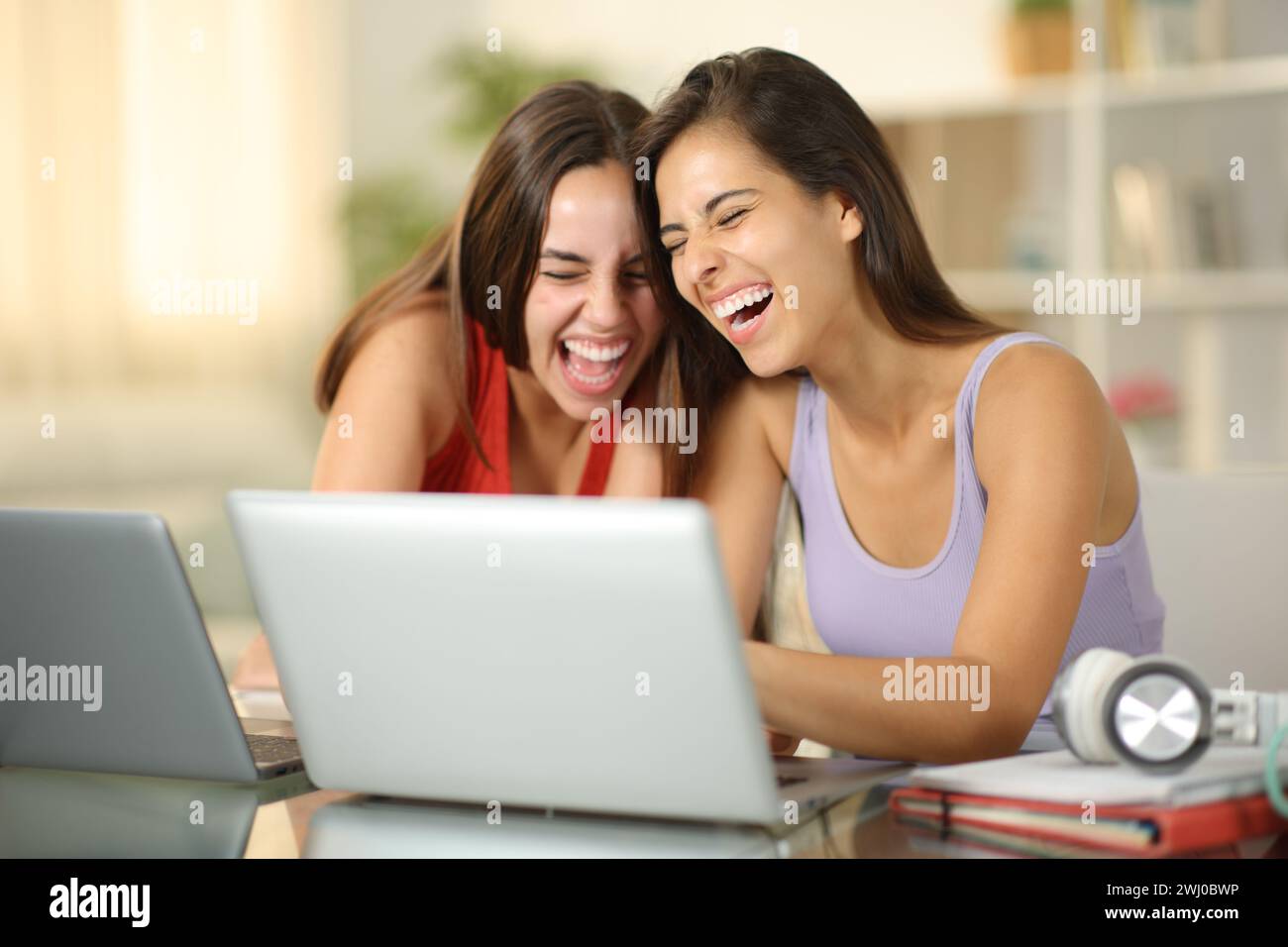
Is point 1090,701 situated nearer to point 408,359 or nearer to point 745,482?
point 745,482

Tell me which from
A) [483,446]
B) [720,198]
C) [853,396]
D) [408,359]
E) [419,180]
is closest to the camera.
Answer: [720,198]

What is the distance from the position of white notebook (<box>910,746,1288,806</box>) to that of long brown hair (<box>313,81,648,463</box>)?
0.88 meters

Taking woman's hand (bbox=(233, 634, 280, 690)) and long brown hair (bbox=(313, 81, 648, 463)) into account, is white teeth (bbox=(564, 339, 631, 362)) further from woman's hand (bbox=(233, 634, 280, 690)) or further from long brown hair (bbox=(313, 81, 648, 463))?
woman's hand (bbox=(233, 634, 280, 690))

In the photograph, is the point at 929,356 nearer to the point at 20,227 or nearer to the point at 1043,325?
the point at 1043,325

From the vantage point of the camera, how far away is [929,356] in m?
1.54

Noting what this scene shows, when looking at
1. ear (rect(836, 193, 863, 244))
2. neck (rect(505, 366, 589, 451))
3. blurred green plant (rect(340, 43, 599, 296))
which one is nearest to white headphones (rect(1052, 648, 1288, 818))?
ear (rect(836, 193, 863, 244))

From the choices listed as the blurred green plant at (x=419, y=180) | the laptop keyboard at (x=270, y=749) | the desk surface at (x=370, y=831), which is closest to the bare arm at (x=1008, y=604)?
the desk surface at (x=370, y=831)

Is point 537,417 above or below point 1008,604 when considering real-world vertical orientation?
above

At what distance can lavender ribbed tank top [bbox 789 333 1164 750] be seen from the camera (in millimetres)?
1471

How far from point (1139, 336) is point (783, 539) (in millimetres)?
2420

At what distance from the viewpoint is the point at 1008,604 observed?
3.92ft

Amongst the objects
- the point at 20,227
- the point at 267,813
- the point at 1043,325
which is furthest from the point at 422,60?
the point at 267,813

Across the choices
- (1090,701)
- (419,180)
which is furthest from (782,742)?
(419,180)

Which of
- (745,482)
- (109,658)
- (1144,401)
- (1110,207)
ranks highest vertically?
(1110,207)
